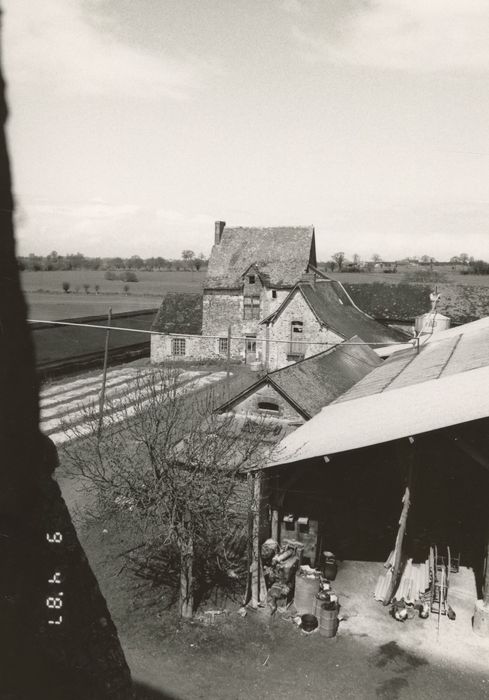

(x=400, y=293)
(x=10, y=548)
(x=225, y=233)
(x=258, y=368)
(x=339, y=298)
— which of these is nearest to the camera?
(x=10, y=548)

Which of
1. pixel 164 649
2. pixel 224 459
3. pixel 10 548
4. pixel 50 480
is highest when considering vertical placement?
pixel 50 480

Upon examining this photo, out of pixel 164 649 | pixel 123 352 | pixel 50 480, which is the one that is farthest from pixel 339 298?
pixel 50 480

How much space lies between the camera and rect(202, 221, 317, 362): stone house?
4419cm

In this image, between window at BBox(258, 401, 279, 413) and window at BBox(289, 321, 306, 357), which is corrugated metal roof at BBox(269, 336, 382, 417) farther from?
window at BBox(289, 321, 306, 357)

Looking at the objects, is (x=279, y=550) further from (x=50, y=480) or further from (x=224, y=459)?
(x=50, y=480)

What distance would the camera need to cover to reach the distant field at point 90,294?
206 feet

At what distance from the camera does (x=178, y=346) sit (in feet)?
151

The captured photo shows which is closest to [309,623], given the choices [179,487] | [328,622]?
[328,622]

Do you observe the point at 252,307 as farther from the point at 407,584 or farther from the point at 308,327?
the point at 407,584

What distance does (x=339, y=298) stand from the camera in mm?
44719

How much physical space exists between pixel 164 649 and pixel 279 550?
4.04 metres

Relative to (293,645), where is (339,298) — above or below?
above

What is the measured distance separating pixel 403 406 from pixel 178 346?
108ft

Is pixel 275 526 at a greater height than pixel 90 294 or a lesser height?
lesser
